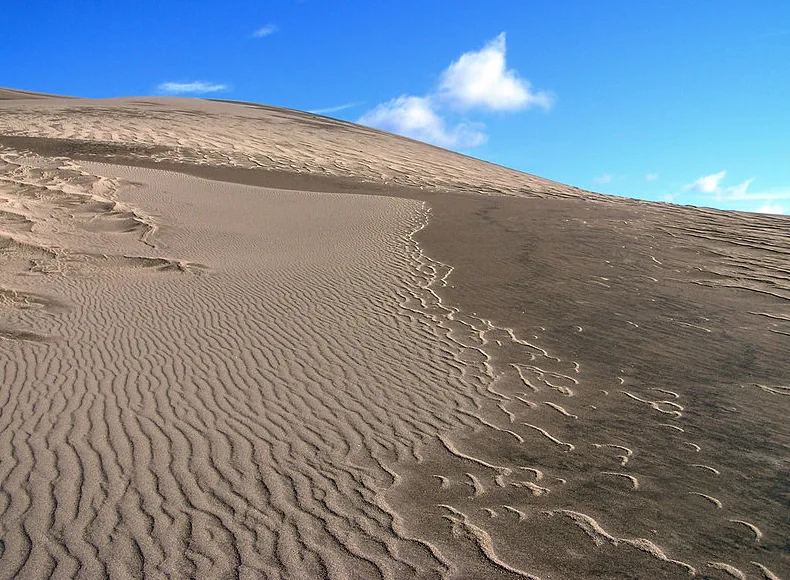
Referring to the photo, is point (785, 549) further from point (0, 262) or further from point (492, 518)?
point (0, 262)

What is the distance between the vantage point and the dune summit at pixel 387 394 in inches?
177

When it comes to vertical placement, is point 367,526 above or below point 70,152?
below

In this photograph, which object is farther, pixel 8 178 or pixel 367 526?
pixel 8 178

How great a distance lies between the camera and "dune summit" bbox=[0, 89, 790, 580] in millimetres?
4496

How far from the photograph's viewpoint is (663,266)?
13492 millimetres

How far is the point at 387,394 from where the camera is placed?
7.48 m

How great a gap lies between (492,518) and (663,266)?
33.2 feet

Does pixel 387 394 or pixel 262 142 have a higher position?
pixel 262 142

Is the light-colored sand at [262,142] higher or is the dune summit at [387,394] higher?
the light-colored sand at [262,142]

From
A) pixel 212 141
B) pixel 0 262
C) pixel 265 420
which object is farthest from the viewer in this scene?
pixel 212 141

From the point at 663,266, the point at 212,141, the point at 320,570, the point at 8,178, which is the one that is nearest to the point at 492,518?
the point at 320,570

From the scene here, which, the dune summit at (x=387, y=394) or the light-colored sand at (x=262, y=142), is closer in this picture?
the dune summit at (x=387, y=394)

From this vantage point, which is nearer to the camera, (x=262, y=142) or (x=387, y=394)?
(x=387, y=394)

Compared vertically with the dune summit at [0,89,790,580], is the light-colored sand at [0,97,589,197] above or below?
above
